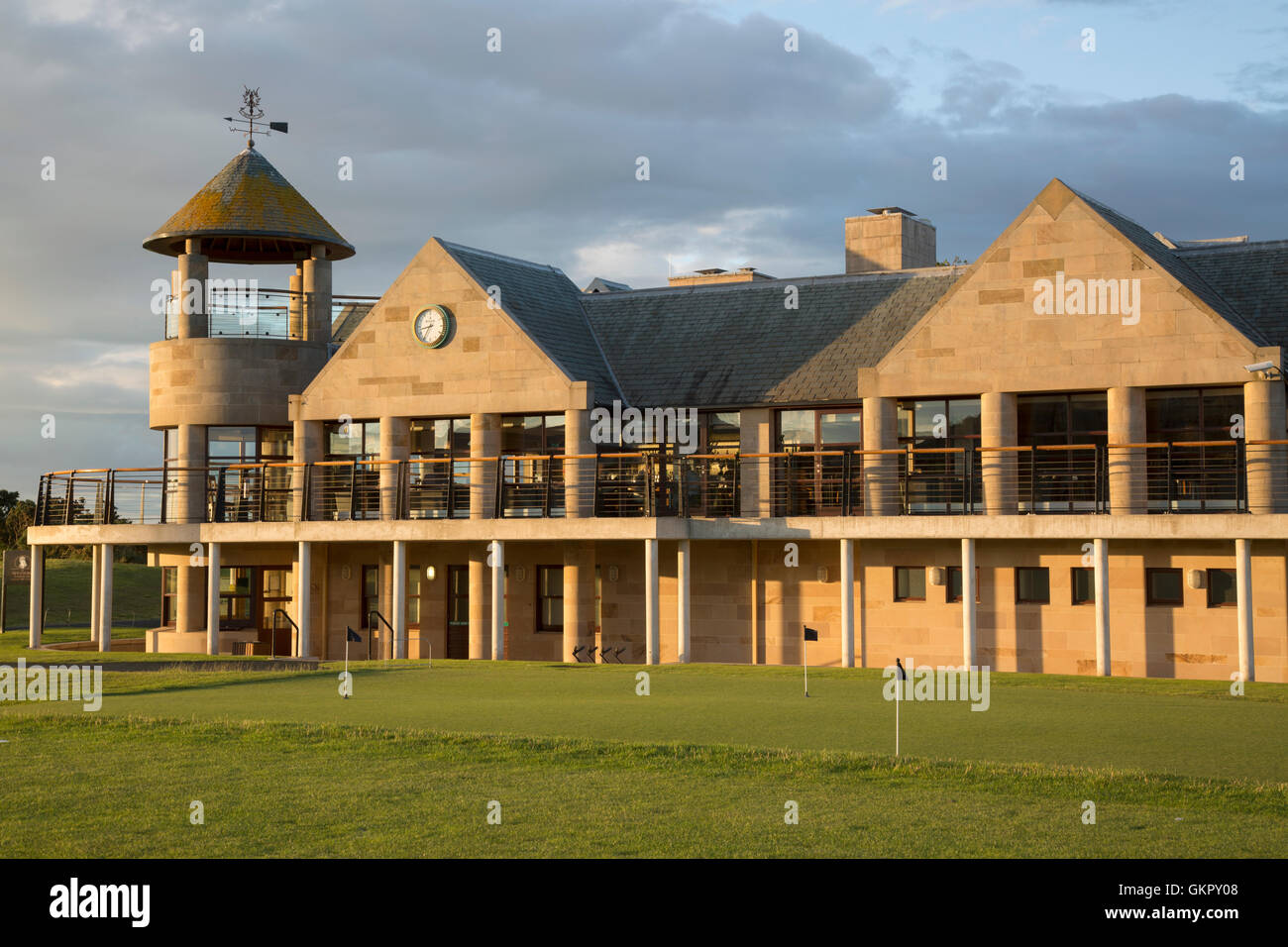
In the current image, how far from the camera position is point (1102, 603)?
23797 millimetres

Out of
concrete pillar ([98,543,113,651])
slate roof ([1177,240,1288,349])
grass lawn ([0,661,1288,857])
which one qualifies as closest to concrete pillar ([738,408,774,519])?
slate roof ([1177,240,1288,349])

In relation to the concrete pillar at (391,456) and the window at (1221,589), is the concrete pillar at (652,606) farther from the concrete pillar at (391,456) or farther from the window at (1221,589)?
the window at (1221,589)

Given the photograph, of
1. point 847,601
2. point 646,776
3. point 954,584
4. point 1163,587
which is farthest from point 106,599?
point 646,776

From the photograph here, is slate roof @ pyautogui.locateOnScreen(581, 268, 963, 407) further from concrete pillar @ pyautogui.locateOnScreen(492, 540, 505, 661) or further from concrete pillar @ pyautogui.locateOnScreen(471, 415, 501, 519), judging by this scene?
concrete pillar @ pyautogui.locateOnScreen(492, 540, 505, 661)

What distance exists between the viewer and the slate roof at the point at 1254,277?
26.1 m

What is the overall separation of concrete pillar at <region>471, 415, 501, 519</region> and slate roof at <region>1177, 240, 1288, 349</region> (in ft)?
43.7

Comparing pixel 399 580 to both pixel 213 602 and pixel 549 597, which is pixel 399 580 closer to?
pixel 549 597

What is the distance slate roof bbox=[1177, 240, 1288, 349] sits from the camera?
85.8 ft

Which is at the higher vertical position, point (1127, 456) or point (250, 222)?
point (250, 222)

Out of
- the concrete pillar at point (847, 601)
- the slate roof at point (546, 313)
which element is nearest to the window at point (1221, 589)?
the concrete pillar at point (847, 601)

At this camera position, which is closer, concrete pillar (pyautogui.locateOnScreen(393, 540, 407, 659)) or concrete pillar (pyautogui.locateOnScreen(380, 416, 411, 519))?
concrete pillar (pyautogui.locateOnScreen(393, 540, 407, 659))

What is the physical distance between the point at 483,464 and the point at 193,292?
8.41 m
